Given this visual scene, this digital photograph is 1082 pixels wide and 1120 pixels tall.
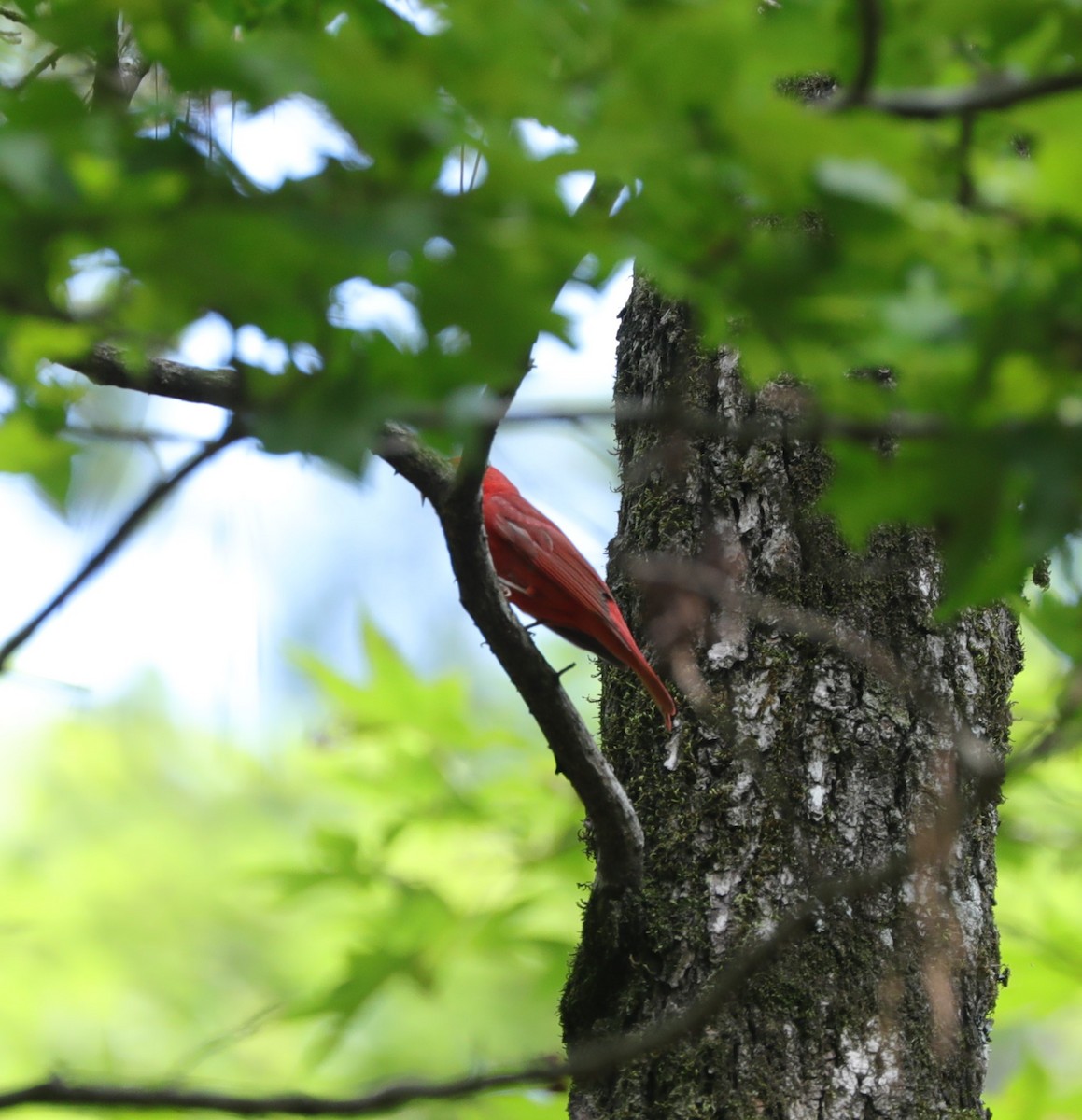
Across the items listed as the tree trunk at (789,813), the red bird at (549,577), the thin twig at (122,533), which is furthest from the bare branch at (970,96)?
the red bird at (549,577)

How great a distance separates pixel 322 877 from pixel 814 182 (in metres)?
3.12

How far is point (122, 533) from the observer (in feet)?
4.01

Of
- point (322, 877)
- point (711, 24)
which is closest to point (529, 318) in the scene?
point (711, 24)

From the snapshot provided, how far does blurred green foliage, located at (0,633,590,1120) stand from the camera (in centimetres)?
368

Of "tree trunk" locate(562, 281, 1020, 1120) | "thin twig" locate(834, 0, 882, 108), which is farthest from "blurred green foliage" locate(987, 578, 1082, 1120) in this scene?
"thin twig" locate(834, 0, 882, 108)

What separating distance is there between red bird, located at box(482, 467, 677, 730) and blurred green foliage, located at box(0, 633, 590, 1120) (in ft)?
1.36

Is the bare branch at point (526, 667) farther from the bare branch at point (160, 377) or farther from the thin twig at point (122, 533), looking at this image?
the thin twig at point (122, 533)

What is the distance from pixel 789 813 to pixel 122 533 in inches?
Result: 68.5

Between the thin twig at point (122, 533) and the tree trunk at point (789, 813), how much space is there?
114 centimetres

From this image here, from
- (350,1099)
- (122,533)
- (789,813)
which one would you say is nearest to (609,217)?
(122,533)

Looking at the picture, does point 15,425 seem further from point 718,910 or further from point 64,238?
point 718,910

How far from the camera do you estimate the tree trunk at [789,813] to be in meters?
2.38

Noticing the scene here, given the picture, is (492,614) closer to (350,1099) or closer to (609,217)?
(350,1099)

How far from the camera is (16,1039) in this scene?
6883mm
